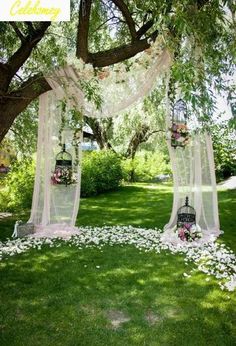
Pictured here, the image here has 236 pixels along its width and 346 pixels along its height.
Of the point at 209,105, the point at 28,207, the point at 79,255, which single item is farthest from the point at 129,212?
the point at 209,105

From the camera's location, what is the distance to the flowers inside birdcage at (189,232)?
6.04 m

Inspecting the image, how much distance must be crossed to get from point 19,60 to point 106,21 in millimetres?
2055

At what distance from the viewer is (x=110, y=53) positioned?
5332 mm

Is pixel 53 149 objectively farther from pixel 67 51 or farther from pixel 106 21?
pixel 106 21

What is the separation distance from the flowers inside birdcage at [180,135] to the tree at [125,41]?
1.44 metres

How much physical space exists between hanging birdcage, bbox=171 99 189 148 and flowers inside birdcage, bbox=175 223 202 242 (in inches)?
51.8

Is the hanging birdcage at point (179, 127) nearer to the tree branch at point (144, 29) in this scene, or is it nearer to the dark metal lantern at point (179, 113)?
the dark metal lantern at point (179, 113)

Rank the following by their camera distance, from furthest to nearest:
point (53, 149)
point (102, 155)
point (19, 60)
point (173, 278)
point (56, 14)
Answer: point (102, 155)
point (53, 149)
point (19, 60)
point (173, 278)
point (56, 14)

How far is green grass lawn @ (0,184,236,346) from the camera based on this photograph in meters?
3.29

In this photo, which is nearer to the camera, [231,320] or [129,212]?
[231,320]

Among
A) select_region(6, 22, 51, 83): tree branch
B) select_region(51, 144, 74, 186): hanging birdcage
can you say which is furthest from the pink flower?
select_region(6, 22, 51, 83): tree branch

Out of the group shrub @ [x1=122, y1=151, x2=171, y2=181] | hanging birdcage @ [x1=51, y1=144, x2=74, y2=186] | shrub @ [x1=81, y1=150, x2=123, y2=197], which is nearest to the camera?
hanging birdcage @ [x1=51, y1=144, x2=74, y2=186]

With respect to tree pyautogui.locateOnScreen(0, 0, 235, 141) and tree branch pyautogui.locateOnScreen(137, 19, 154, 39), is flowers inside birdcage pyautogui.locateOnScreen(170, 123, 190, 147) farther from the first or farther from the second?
tree branch pyautogui.locateOnScreen(137, 19, 154, 39)

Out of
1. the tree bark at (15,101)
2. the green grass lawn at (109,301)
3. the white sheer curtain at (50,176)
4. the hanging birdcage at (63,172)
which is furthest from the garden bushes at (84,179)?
the green grass lawn at (109,301)
